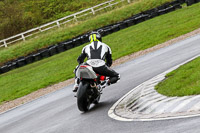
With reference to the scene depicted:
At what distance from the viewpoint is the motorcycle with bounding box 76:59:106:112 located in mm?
9570

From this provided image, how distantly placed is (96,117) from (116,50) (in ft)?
51.3

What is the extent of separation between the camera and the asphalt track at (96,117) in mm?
6961

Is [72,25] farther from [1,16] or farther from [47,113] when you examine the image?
[47,113]

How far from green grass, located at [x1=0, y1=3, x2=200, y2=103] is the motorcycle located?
962 centimetres

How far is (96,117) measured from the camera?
30.5ft

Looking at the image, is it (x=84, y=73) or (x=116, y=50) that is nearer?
(x=84, y=73)

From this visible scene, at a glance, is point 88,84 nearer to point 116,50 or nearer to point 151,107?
point 151,107

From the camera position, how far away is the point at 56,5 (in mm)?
62438

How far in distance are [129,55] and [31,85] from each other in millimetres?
5415

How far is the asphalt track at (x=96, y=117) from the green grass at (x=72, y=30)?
2150 cm

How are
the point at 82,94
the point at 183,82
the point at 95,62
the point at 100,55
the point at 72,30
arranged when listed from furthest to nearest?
the point at 72,30, the point at 100,55, the point at 95,62, the point at 82,94, the point at 183,82

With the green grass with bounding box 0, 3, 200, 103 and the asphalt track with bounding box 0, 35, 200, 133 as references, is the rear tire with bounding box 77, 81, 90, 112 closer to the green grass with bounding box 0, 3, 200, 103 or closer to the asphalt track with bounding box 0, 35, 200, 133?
the asphalt track with bounding box 0, 35, 200, 133

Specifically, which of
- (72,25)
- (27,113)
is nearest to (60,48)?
(72,25)

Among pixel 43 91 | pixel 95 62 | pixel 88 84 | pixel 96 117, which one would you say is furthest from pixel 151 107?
pixel 43 91
